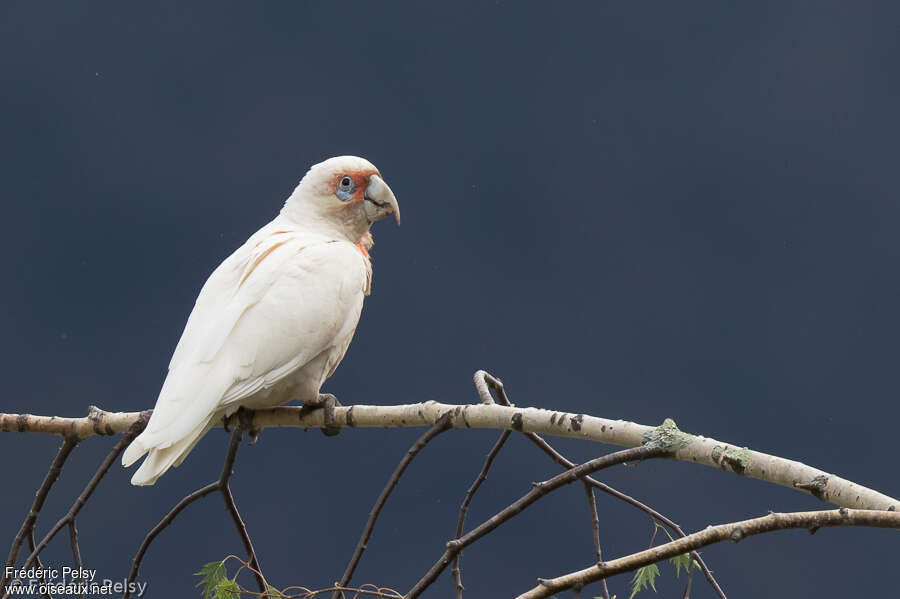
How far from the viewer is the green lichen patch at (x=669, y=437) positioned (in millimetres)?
1949

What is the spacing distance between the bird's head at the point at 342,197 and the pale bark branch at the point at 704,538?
1.96 metres

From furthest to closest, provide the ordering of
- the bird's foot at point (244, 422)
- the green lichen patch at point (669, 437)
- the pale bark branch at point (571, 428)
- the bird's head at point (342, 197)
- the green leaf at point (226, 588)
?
the bird's head at point (342, 197), the bird's foot at point (244, 422), the green leaf at point (226, 588), the green lichen patch at point (669, 437), the pale bark branch at point (571, 428)

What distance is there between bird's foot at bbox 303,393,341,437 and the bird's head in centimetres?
74

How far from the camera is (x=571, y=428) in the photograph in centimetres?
209

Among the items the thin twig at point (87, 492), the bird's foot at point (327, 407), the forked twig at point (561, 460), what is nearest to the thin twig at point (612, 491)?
the forked twig at point (561, 460)

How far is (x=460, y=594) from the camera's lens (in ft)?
7.79

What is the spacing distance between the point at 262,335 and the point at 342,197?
0.78m

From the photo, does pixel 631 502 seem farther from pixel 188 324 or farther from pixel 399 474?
pixel 188 324

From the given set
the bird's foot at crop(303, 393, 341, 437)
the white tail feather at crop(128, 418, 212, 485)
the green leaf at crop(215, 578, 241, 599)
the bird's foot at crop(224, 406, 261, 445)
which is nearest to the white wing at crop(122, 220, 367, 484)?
the white tail feather at crop(128, 418, 212, 485)

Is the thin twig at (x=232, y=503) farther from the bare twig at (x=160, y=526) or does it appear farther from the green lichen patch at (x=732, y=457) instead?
Answer: the green lichen patch at (x=732, y=457)

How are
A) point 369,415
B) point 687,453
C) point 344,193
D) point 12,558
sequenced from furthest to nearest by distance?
point 344,193 < point 12,558 < point 369,415 < point 687,453

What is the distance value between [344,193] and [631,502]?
1.46 metres

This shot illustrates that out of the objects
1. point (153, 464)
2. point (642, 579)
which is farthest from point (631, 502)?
point (153, 464)

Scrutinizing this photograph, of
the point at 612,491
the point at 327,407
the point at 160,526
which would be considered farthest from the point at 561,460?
the point at 160,526
